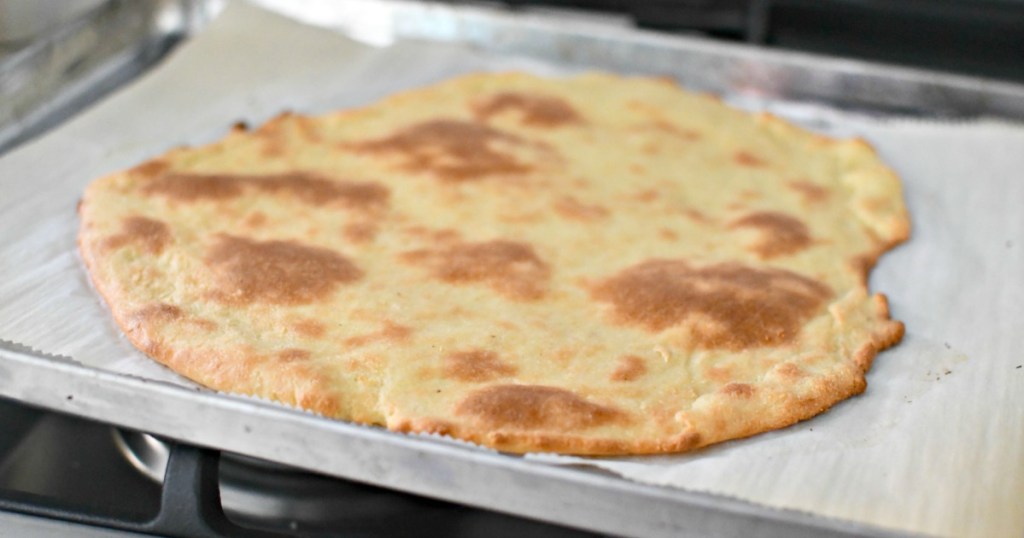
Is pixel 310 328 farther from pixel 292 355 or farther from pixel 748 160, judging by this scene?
pixel 748 160

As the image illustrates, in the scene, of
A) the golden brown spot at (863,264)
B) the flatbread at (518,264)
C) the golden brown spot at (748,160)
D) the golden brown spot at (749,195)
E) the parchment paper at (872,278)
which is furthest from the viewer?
the golden brown spot at (748,160)

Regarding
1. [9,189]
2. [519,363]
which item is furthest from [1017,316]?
[9,189]

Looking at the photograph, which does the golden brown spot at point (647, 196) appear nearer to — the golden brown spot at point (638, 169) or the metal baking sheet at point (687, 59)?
the golden brown spot at point (638, 169)

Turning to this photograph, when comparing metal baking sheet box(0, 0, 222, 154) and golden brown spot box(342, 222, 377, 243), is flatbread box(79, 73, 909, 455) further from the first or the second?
metal baking sheet box(0, 0, 222, 154)

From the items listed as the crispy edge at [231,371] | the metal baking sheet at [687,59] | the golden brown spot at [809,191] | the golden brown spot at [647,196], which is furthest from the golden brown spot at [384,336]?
the metal baking sheet at [687,59]

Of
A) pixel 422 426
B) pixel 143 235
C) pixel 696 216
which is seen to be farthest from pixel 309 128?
pixel 422 426

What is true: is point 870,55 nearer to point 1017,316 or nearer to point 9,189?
point 1017,316
